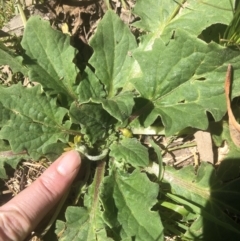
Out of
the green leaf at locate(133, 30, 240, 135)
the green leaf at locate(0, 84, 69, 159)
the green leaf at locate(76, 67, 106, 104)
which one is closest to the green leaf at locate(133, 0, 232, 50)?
the green leaf at locate(133, 30, 240, 135)

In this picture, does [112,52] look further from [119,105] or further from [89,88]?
[119,105]

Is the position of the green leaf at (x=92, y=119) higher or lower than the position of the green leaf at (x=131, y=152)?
higher

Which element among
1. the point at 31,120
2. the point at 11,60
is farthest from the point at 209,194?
the point at 11,60

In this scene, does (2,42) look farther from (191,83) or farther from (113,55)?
(191,83)

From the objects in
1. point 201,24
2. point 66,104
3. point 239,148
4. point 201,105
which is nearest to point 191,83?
point 201,105

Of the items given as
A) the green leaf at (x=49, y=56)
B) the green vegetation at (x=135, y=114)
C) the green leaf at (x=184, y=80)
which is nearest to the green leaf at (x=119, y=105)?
the green vegetation at (x=135, y=114)

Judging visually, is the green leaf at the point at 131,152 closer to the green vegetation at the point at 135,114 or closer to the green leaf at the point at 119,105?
the green vegetation at the point at 135,114
